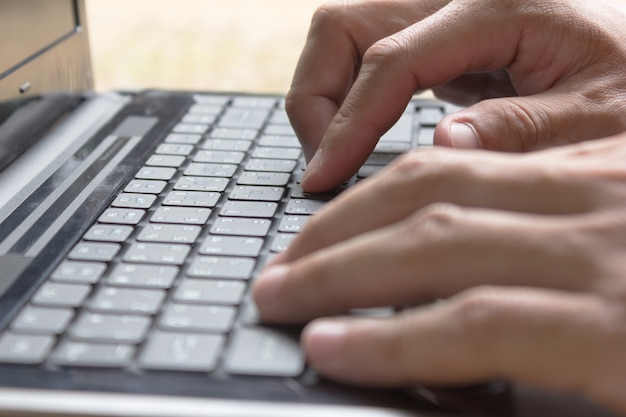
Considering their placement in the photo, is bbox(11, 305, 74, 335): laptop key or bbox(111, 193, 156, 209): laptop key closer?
bbox(11, 305, 74, 335): laptop key

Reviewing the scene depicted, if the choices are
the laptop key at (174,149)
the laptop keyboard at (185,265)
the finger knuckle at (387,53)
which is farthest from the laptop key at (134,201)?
the finger knuckle at (387,53)

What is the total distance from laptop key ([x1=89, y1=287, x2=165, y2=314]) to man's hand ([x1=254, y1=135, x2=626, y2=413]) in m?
0.06

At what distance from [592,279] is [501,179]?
8 centimetres

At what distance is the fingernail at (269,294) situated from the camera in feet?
1.39

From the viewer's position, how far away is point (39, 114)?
75 centimetres

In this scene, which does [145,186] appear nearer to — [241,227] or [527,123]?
[241,227]

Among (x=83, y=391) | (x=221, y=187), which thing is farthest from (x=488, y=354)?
(x=221, y=187)

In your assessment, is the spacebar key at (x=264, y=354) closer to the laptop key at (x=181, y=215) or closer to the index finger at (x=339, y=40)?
the laptop key at (x=181, y=215)

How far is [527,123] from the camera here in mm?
570

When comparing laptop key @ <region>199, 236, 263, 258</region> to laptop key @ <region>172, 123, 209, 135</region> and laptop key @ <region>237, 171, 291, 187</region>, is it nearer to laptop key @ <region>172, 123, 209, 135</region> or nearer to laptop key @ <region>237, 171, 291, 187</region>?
laptop key @ <region>237, 171, 291, 187</region>

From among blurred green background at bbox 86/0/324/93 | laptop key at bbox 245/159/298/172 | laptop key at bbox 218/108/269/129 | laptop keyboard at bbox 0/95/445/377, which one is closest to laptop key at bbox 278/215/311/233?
laptop keyboard at bbox 0/95/445/377

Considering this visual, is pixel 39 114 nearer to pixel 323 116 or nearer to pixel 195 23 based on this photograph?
pixel 323 116

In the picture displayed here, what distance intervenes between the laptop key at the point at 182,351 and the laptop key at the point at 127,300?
0.09ft

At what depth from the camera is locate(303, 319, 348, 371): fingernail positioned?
1.24 feet
